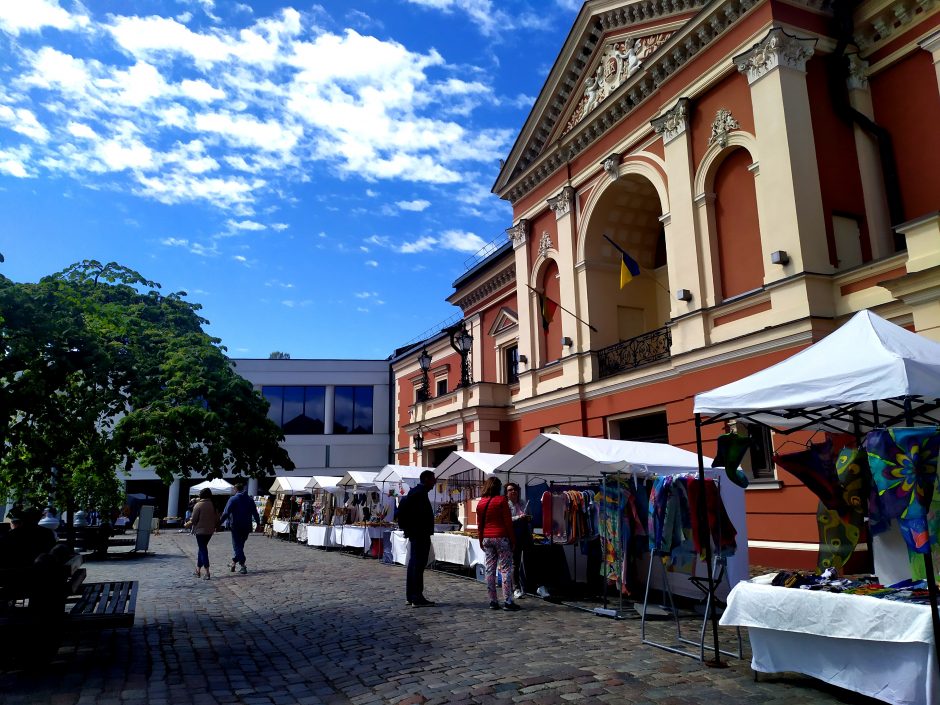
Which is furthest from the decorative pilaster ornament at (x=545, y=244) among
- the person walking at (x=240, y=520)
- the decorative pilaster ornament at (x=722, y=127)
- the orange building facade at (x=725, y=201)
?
the person walking at (x=240, y=520)

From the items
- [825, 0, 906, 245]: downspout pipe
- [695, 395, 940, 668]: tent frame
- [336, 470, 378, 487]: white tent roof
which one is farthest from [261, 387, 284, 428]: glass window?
[695, 395, 940, 668]: tent frame

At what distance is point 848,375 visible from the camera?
5562 mm

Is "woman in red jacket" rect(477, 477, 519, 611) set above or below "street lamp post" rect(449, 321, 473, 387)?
below

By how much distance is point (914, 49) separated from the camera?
40.4 feet

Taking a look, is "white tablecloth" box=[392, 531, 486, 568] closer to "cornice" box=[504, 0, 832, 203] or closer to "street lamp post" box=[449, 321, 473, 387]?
"street lamp post" box=[449, 321, 473, 387]

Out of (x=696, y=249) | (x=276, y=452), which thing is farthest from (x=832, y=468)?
(x=276, y=452)

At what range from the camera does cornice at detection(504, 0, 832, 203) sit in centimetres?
1403

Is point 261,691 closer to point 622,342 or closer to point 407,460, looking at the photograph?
point 622,342

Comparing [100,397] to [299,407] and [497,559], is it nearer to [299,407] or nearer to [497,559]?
[497,559]

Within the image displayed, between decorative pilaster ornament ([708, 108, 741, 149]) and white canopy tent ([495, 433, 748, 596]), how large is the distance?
6613mm

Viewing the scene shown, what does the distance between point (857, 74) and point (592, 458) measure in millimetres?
9661

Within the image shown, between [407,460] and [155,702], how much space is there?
1069 inches

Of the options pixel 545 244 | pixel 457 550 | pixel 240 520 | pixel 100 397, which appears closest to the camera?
pixel 100 397

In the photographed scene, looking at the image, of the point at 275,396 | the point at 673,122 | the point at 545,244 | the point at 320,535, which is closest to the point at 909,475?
the point at 673,122
